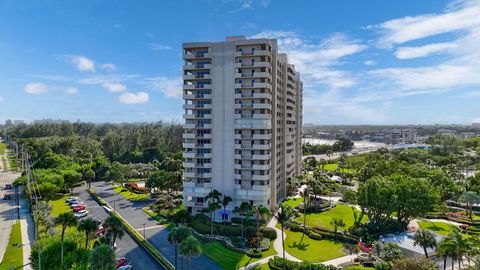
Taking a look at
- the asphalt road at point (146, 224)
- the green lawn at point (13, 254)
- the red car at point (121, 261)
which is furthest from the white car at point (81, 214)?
the red car at point (121, 261)

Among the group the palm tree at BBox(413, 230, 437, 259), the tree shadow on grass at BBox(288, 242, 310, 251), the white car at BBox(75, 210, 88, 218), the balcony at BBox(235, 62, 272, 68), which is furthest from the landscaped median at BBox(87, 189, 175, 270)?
the balcony at BBox(235, 62, 272, 68)

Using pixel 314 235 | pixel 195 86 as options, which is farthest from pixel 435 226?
pixel 195 86

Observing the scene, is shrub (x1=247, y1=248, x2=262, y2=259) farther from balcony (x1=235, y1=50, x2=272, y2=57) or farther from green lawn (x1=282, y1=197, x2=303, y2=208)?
balcony (x1=235, y1=50, x2=272, y2=57)

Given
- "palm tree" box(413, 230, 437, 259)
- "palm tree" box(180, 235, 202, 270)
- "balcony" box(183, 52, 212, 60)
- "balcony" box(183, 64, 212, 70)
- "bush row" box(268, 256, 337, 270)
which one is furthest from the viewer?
"balcony" box(183, 64, 212, 70)

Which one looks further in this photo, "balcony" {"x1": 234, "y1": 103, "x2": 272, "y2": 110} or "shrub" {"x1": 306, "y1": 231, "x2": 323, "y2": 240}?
"balcony" {"x1": 234, "y1": 103, "x2": 272, "y2": 110}

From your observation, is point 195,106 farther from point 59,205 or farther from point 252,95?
point 59,205

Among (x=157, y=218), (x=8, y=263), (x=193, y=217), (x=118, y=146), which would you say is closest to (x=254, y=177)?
(x=193, y=217)

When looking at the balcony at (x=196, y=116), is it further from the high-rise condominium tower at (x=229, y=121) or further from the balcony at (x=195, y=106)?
the balcony at (x=195, y=106)
